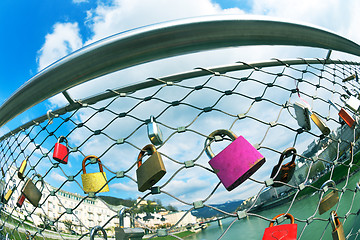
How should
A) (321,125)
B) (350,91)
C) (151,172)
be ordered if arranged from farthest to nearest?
(350,91) → (321,125) → (151,172)

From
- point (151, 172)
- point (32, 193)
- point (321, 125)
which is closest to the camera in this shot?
point (151, 172)

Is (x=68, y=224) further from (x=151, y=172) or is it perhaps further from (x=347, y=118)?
(x=347, y=118)

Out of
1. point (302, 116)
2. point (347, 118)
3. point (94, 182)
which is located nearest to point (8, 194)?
point (94, 182)

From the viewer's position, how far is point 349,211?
724mm

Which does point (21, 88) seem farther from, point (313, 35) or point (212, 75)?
point (313, 35)

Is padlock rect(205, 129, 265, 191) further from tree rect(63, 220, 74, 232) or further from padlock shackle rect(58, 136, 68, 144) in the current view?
padlock shackle rect(58, 136, 68, 144)

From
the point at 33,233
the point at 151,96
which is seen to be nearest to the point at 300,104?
the point at 151,96

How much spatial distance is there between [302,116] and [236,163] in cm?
37

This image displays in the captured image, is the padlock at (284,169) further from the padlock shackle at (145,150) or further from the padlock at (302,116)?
the padlock shackle at (145,150)

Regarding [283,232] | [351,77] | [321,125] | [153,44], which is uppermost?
[351,77]

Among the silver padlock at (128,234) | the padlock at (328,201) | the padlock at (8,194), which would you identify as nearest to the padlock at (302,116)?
the padlock at (328,201)

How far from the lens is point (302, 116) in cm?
67

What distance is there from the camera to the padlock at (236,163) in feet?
1.50

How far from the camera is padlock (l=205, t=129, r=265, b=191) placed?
0.46 metres
